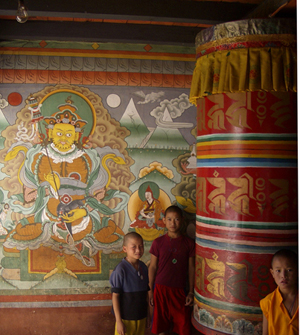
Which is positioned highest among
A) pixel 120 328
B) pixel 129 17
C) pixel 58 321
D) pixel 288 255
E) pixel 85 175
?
pixel 129 17

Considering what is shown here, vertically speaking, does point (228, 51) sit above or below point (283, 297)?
above

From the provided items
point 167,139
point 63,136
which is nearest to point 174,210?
point 167,139

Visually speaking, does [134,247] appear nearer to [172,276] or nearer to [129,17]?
[172,276]

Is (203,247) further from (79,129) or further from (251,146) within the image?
(79,129)

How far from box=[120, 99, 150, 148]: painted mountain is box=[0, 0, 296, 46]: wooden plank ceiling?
2.15ft

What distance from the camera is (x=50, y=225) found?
12.4 ft

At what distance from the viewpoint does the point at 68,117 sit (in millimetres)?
Result: 3834

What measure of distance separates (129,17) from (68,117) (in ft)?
3.93

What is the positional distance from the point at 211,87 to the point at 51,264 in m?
2.20

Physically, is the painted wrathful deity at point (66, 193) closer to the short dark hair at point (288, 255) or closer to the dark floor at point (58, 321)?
the dark floor at point (58, 321)

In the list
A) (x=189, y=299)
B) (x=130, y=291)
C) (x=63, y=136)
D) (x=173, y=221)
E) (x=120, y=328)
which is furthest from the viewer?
(x=63, y=136)

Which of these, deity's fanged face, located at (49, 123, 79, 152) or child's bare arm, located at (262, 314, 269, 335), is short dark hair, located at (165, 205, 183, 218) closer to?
deity's fanged face, located at (49, 123, 79, 152)

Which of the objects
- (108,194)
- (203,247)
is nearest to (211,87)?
(203,247)

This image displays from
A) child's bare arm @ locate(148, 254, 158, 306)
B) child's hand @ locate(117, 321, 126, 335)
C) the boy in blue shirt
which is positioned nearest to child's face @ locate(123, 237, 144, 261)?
the boy in blue shirt
